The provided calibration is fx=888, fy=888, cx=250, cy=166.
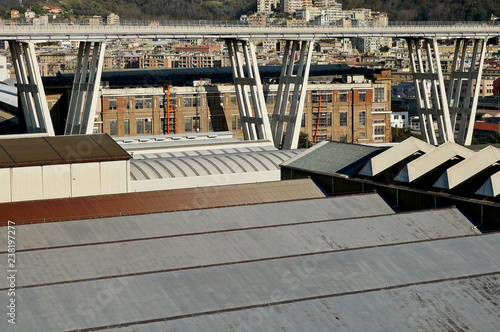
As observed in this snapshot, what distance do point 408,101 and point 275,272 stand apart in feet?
331

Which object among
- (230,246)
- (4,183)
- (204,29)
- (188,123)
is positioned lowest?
(188,123)

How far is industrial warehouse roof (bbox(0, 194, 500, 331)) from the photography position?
18828mm

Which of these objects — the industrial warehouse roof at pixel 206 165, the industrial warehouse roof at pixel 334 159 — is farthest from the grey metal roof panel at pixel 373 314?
the industrial warehouse roof at pixel 206 165

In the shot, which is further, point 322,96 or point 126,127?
point 322,96

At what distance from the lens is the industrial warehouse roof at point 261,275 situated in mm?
18828

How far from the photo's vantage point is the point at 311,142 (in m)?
69.2

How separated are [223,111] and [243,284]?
47.6 meters

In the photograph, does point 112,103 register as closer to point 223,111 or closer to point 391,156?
point 223,111

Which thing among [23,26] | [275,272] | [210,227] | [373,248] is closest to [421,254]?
[373,248]

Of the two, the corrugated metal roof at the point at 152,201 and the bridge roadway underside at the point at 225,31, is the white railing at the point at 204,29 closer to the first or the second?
the bridge roadway underside at the point at 225,31

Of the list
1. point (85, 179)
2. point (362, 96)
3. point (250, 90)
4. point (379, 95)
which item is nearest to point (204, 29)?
point (250, 90)

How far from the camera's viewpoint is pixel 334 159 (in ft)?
121

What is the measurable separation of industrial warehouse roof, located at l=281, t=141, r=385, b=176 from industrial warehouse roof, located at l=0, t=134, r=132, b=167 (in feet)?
25.0

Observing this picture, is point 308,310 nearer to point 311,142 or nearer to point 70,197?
point 70,197
